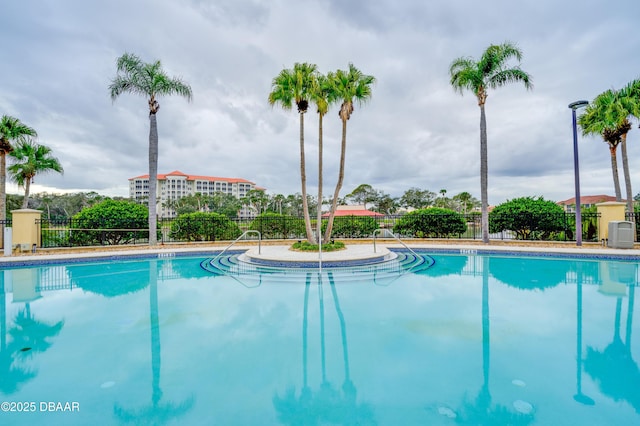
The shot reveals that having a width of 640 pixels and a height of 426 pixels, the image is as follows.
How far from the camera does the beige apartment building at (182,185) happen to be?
9491 centimetres

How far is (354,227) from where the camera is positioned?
15.6m

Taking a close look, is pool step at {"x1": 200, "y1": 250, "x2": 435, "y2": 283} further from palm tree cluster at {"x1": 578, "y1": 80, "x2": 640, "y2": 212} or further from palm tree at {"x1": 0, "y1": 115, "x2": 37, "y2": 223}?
palm tree cluster at {"x1": 578, "y1": 80, "x2": 640, "y2": 212}

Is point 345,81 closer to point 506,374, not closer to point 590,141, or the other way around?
point 506,374

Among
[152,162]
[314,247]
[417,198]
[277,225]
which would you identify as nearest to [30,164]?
[152,162]

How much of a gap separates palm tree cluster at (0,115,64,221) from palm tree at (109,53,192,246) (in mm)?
4911

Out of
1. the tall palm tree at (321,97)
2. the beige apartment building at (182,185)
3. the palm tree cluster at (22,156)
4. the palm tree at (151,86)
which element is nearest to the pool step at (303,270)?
the tall palm tree at (321,97)

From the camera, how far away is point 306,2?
1059 centimetres

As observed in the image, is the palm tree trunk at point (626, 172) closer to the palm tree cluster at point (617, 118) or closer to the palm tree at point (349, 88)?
the palm tree cluster at point (617, 118)

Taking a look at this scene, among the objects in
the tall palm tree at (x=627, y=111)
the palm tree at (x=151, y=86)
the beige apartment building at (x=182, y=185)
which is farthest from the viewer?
the beige apartment building at (x=182, y=185)

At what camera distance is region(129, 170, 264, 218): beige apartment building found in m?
94.9

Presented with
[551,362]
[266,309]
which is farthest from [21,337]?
[551,362]

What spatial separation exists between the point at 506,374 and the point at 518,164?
20.8 m

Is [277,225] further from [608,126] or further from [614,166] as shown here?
[614,166]

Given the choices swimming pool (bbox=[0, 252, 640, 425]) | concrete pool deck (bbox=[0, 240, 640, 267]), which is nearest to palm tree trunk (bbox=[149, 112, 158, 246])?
concrete pool deck (bbox=[0, 240, 640, 267])
